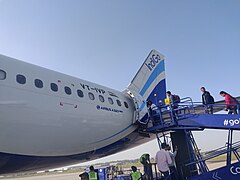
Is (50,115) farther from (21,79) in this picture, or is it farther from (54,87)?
(21,79)

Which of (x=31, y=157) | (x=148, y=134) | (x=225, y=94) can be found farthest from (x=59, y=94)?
(x=225, y=94)

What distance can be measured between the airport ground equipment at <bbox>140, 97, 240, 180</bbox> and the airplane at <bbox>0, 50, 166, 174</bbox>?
1.58 m

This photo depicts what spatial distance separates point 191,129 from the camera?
948 cm

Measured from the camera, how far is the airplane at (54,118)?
685 cm

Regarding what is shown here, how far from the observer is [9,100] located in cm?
669

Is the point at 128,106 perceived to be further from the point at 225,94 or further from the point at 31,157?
the point at 31,157

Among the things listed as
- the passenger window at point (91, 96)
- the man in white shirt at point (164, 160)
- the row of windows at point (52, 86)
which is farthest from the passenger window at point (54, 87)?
the man in white shirt at point (164, 160)

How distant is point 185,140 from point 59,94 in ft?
15.9

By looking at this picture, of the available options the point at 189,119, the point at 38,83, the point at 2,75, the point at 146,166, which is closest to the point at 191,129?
the point at 189,119

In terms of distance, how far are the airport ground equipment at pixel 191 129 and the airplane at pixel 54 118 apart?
1.58 metres

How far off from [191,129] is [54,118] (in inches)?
192

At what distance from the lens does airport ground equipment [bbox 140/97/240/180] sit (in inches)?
324

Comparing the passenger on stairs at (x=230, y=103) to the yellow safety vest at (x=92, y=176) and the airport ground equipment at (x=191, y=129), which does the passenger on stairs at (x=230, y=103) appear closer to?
the airport ground equipment at (x=191, y=129)

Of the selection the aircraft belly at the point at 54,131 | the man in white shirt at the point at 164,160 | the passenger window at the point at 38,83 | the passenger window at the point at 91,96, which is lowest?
the man in white shirt at the point at 164,160
